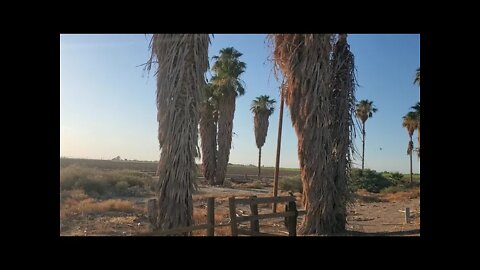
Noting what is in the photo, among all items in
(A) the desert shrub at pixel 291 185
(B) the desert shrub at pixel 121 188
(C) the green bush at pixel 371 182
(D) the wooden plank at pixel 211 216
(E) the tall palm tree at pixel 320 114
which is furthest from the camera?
(C) the green bush at pixel 371 182

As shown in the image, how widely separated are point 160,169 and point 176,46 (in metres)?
2.98

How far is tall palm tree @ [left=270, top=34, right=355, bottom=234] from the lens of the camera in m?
12.7

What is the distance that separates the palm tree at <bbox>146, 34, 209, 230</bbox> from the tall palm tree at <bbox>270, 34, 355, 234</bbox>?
3527mm

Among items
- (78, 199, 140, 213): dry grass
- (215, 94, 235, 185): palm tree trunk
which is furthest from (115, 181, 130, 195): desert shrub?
(215, 94, 235, 185): palm tree trunk

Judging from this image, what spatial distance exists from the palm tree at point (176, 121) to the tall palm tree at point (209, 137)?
2683cm

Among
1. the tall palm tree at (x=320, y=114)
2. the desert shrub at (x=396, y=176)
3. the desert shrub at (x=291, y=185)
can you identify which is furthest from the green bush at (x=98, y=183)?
the desert shrub at (x=396, y=176)

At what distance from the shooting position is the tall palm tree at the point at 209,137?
37.5 m

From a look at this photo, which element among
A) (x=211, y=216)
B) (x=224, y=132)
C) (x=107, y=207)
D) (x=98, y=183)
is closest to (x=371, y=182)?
(x=224, y=132)

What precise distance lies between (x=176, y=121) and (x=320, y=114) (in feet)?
Answer: 14.8

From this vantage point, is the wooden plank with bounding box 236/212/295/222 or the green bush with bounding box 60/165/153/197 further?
the green bush with bounding box 60/165/153/197

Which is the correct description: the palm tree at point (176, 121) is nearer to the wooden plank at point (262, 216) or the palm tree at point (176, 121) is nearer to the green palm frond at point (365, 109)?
the wooden plank at point (262, 216)

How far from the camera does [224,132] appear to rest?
124 ft

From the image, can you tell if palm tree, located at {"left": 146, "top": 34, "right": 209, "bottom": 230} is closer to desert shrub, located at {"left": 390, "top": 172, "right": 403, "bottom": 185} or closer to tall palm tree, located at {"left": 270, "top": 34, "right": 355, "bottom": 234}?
tall palm tree, located at {"left": 270, "top": 34, "right": 355, "bottom": 234}
